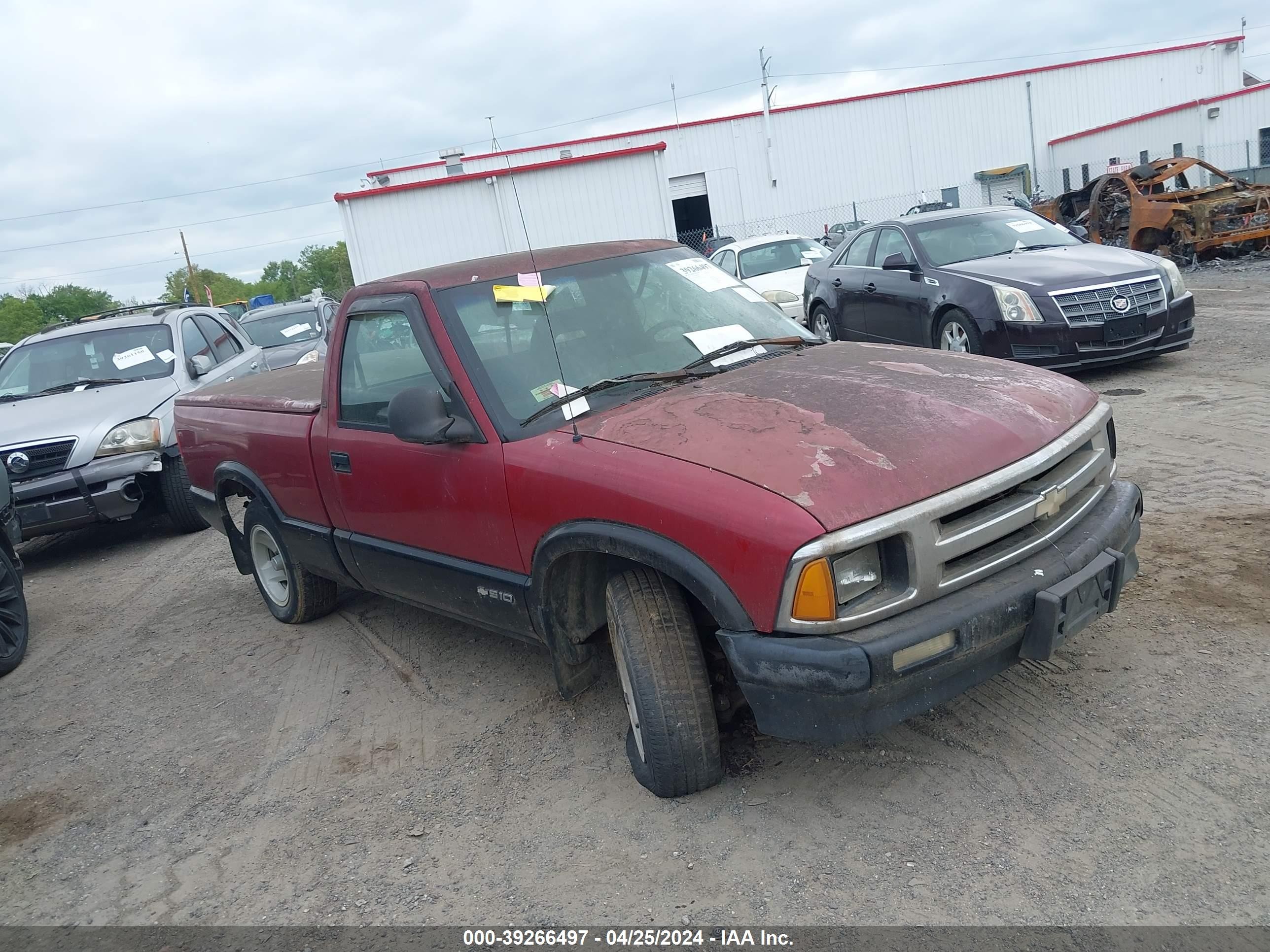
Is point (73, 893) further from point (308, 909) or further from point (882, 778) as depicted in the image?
point (882, 778)

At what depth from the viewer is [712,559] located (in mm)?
2834

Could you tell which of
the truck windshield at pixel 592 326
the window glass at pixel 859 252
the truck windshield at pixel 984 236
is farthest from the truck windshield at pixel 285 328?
the truck windshield at pixel 592 326

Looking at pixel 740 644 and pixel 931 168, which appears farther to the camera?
pixel 931 168

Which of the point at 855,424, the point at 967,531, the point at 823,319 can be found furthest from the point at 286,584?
the point at 823,319

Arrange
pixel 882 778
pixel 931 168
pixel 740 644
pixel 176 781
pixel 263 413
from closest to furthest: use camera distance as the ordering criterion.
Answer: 1. pixel 740 644
2. pixel 882 778
3. pixel 176 781
4. pixel 263 413
5. pixel 931 168

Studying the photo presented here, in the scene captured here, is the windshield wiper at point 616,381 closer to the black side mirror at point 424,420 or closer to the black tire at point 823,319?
the black side mirror at point 424,420

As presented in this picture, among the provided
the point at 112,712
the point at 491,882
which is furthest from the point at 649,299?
the point at 112,712

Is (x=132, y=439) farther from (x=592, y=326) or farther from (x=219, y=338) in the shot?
(x=592, y=326)

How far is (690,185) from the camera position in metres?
38.3

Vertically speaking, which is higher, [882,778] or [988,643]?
[988,643]

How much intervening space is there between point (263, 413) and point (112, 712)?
1.68 metres

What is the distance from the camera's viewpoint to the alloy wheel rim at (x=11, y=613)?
18.6 feet

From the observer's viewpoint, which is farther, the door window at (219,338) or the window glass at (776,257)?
the window glass at (776,257)

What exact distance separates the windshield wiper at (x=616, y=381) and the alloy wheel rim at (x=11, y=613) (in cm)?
404
